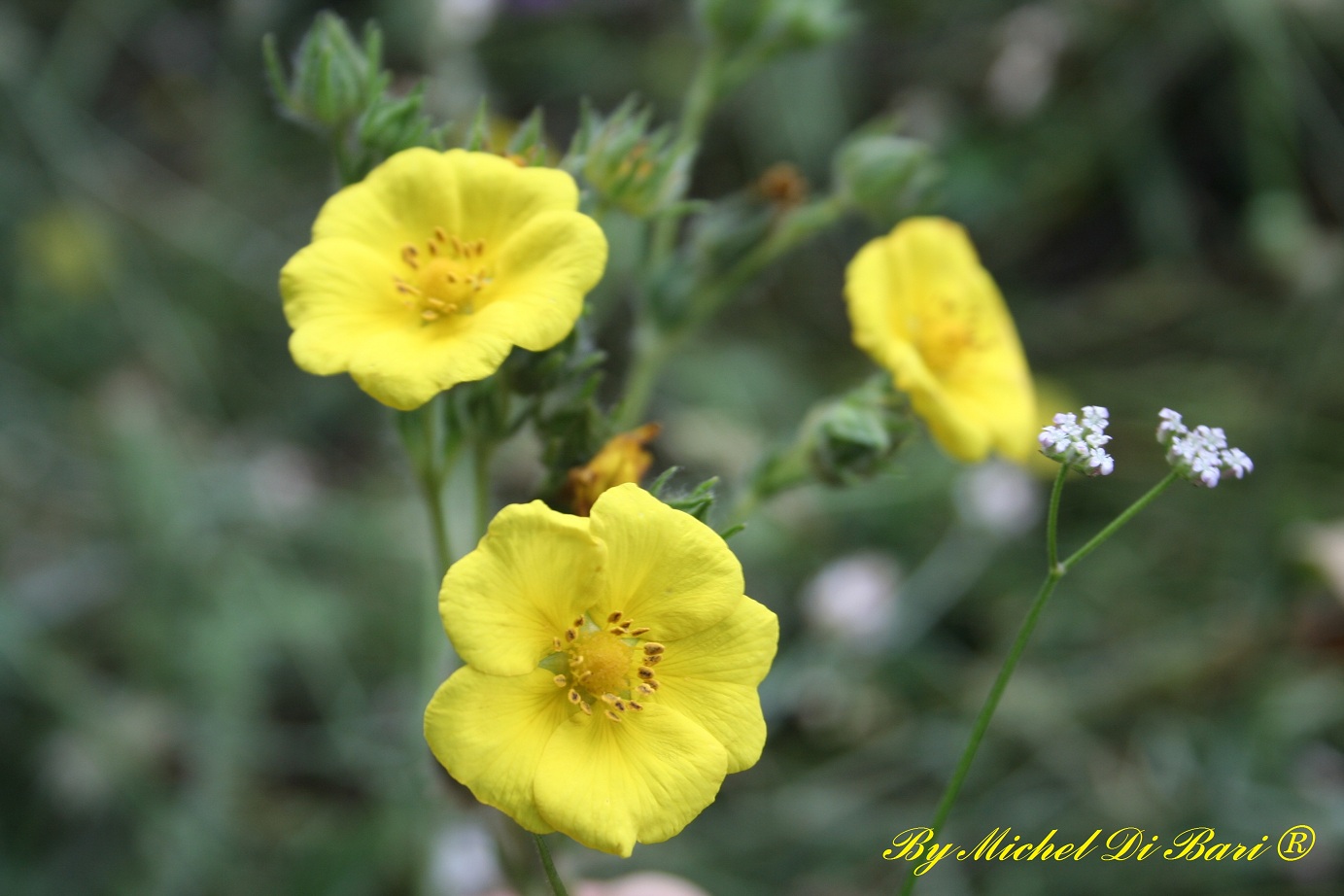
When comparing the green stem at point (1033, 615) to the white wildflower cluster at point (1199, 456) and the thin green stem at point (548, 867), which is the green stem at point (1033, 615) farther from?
the thin green stem at point (548, 867)

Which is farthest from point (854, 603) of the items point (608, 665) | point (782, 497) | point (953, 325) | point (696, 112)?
point (608, 665)

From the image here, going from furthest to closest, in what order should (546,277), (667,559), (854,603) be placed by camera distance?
(854,603) < (546,277) < (667,559)

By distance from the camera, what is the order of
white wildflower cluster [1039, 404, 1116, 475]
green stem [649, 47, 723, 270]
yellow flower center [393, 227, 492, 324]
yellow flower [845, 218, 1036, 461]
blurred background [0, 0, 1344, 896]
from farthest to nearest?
blurred background [0, 0, 1344, 896], green stem [649, 47, 723, 270], yellow flower [845, 218, 1036, 461], yellow flower center [393, 227, 492, 324], white wildflower cluster [1039, 404, 1116, 475]

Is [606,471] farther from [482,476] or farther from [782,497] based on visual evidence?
[782,497]

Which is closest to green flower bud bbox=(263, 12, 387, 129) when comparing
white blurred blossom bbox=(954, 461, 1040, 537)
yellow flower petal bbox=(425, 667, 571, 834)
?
yellow flower petal bbox=(425, 667, 571, 834)

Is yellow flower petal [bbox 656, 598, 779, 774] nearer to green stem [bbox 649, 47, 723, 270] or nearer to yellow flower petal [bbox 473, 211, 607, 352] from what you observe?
yellow flower petal [bbox 473, 211, 607, 352]

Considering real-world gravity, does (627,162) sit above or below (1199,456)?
above

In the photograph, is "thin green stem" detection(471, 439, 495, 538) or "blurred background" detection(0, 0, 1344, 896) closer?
"thin green stem" detection(471, 439, 495, 538)
